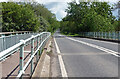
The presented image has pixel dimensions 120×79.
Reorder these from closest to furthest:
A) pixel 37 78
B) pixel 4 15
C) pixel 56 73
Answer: pixel 37 78
pixel 56 73
pixel 4 15

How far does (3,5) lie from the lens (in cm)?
2778

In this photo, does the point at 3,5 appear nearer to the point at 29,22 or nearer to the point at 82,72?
the point at 29,22

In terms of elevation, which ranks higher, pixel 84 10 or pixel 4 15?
pixel 84 10

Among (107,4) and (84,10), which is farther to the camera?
(107,4)

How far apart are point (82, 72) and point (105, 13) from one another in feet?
178

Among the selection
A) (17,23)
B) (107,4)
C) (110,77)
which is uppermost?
(107,4)

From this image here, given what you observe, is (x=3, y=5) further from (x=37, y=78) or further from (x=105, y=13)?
(x=105, y=13)

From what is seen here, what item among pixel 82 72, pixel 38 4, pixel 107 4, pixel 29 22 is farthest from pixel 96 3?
pixel 82 72

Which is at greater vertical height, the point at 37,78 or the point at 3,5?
the point at 3,5

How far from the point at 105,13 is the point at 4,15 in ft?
129

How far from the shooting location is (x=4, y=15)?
27.0 meters

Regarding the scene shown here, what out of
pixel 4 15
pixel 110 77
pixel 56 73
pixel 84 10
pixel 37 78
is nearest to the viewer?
pixel 37 78

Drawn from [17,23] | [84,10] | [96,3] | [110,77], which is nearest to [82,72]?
[110,77]

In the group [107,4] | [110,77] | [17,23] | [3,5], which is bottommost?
[110,77]
